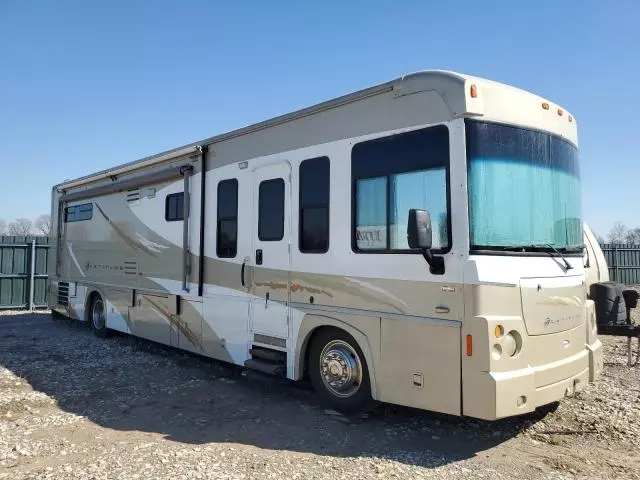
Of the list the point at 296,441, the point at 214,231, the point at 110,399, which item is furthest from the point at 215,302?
the point at 296,441

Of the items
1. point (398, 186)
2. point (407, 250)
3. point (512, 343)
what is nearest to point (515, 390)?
point (512, 343)

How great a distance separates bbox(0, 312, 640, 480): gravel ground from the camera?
4.14 m

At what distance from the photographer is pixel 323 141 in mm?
5543

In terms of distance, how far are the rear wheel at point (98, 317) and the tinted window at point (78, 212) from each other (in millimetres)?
1607

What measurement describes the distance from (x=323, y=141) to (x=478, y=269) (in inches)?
86.0

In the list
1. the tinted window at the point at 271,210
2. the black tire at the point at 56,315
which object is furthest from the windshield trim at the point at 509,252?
the black tire at the point at 56,315

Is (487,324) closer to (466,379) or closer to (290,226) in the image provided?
(466,379)

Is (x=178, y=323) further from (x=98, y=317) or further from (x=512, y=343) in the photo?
(x=512, y=343)

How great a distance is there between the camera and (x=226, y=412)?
557 cm

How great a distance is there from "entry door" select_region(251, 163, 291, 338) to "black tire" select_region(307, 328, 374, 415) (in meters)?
0.49

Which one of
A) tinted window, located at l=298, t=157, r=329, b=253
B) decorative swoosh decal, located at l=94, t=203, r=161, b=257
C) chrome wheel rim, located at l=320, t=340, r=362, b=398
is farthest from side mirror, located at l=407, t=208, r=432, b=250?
decorative swoosh decal, located at l=94, t=203, r=161, b=257

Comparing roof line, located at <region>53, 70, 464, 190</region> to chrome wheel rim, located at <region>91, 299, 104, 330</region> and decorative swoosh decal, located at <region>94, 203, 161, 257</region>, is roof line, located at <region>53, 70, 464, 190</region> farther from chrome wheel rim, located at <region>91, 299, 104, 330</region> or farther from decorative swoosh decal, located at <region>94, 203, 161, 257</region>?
chrome wheel rim, located at <region>91, 299, 104, 330</region>

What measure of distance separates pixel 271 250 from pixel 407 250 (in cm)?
189

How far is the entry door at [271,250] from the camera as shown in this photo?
5.88 metres
